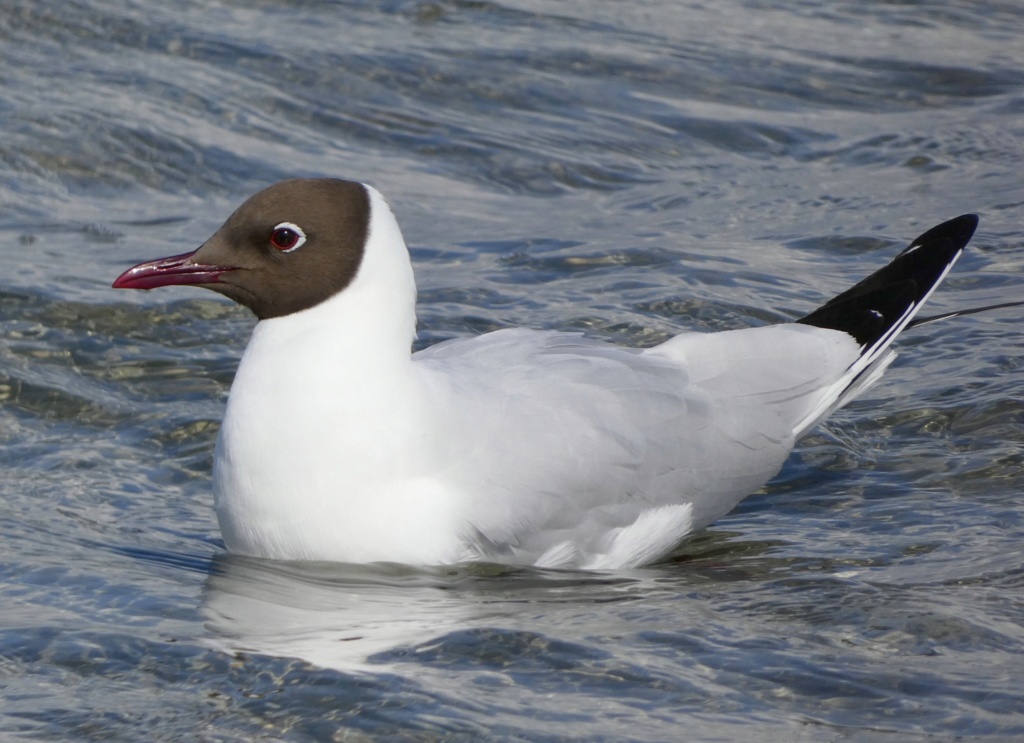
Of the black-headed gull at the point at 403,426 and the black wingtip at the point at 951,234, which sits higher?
the black wingtip at the point at 951,234

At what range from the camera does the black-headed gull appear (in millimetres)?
4469

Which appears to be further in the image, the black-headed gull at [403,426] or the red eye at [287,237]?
the red eye at [287,237]

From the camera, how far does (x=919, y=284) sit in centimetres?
572

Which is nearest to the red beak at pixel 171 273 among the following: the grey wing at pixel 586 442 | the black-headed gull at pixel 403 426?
the black-headed gull at pixel 403 426

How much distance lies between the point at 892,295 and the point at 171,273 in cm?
258

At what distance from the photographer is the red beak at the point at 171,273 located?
467cm

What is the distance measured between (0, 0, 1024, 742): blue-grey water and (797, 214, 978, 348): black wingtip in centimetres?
41

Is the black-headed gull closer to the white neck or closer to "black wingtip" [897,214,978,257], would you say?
the white neck

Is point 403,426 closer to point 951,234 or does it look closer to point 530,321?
point 530,321

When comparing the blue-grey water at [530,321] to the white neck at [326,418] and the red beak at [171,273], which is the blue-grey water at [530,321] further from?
the red beak at [171,273]

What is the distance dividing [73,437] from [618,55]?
537 centimetres

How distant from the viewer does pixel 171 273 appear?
185 inches

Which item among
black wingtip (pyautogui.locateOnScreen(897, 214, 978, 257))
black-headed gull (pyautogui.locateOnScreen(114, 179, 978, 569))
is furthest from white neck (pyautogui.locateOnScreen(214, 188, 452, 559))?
black wingtip (pyautogui.locateOnScreen(897, 214, 978, 257))

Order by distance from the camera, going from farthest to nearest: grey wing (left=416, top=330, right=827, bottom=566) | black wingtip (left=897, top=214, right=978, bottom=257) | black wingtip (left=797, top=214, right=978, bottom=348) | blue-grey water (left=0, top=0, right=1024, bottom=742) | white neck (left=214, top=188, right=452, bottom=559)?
black wingtip (left=897, top=214, right=978, bottom=257) < black wingtip (left=797, top=214, right=978, bottom=348) < grey wing (left=416, top=330, right=827, bottom=566) < white neck (left=214, top=188, right=452, bottom=559) < blue-grey water (left=0, top=0, right=1024, bottom=742)
